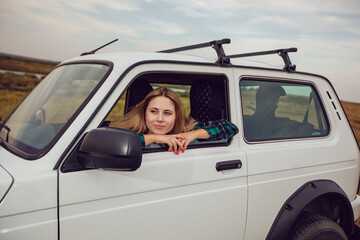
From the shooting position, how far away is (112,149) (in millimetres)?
1259

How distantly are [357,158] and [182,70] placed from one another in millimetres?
2039

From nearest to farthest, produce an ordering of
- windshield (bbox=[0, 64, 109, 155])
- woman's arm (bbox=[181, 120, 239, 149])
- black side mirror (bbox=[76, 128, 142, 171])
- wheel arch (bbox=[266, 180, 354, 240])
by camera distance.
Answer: black side mirror (bbox=[76, 128, 142, 171]) < windshield (bbox=[0, 64, 109, 155]) < woman's arm (bbox=[181, 120, 239, 149]) < wheel arch (bbox=[266, 180, 354, 240])

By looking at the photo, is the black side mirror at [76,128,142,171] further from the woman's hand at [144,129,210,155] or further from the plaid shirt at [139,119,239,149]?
the plaid shirt at [139,119,239,149]

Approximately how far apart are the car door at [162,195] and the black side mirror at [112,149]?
0.71 feet

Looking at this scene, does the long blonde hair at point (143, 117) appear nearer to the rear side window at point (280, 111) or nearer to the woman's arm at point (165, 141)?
the woman's arm at point (165, 141)

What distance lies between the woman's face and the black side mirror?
73 cm

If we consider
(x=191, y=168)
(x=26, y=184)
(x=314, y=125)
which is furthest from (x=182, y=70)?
(x=314, y=125)

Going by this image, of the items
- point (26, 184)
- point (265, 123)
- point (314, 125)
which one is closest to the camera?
point (26, 184)

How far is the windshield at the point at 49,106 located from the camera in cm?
163

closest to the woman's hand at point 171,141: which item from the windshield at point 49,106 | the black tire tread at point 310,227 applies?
the windshield at point 49,106

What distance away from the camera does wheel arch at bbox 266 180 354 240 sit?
221 cm

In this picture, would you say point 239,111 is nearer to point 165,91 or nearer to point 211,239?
point 165,91

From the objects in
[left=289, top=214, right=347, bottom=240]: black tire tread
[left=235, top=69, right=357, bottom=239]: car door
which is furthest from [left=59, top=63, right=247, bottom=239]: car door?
[left=289, top=214, right=347, bottom=240]: black tire tread

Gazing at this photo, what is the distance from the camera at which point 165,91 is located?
2.18m
